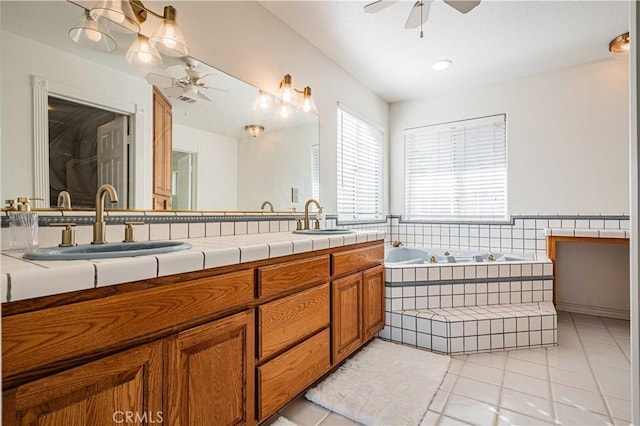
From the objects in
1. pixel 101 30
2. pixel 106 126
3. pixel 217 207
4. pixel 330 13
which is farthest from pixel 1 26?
pixel 330 13

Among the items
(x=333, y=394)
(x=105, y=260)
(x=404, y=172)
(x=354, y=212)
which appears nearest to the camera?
(x=105, y=260)

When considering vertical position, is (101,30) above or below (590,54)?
below

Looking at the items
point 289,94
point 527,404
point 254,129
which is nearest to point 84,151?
point 254,129

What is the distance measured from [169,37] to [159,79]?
21cm

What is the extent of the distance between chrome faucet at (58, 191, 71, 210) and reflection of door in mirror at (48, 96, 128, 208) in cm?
1

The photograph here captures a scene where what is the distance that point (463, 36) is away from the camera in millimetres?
2514

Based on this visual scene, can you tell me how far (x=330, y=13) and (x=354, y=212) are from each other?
1794mm

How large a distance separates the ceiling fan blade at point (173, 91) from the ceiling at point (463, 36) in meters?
0.97

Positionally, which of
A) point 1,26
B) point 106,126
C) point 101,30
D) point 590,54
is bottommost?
point 106,126

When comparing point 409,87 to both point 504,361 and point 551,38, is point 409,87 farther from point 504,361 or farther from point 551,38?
point 504,361

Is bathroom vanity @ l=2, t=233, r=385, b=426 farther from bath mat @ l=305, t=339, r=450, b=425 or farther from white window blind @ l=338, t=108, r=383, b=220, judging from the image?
white window blind @ l=338, t=108, r=383, b=220

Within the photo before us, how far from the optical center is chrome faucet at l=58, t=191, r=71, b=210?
127 cm

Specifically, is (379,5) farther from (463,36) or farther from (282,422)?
(282,422)

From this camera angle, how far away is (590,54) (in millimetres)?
2801
